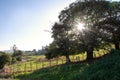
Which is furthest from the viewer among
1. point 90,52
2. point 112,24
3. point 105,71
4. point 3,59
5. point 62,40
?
point 3,59

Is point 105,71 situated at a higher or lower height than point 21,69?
higher

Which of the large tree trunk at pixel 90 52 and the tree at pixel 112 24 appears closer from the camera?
the large tree trunk at pixel 90 52

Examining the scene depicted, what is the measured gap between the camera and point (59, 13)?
4522 centimetres

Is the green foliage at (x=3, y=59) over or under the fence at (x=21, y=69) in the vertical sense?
over

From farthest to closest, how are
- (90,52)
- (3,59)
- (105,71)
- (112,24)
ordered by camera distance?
(3,59) < (90,52) < (112,24) < (105,71)

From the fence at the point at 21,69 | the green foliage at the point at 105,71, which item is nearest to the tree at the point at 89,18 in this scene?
the fence at the point at 21,69

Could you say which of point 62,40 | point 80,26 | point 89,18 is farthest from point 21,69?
point 89,18

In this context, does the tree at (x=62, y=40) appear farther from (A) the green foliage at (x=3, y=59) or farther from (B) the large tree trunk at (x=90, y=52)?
(A) the green foliage at (x=3, y=59)

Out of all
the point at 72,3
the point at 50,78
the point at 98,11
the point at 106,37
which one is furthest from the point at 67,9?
the point at 50,78

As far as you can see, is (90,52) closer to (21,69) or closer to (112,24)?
(112,24)

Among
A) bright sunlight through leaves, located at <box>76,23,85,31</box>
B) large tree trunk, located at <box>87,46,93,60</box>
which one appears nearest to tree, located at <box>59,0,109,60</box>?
large tree trunk, located at <box>87,46,93,60</box>

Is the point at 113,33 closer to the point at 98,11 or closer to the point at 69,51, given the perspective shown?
the point at 98,11

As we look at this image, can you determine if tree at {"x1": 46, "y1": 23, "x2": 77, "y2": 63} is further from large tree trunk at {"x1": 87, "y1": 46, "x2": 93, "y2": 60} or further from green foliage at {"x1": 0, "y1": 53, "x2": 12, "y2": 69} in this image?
green foliage at {"x1": 0, "y1": 53, "x2": 12, "y2": 69}

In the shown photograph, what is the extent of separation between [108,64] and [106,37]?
66.8 ft
